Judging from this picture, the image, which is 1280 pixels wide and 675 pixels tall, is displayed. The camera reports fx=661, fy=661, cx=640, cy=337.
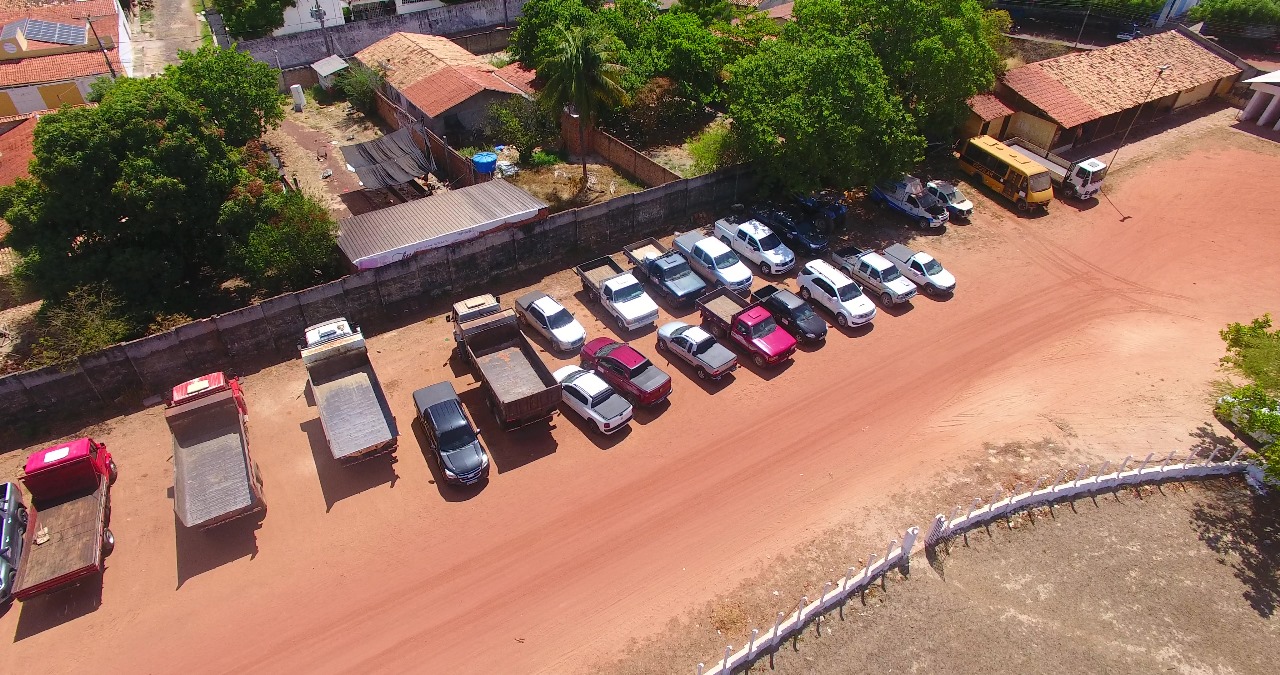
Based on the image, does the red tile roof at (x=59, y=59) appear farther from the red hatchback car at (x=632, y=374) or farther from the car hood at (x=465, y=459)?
the red hatchback car at (x=632, y=374)

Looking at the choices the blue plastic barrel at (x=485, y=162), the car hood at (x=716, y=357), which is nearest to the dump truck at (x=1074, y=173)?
the car hood at (x=716, y=357)

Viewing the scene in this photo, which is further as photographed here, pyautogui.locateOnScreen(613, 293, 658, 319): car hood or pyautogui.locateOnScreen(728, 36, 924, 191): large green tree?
pyautogui.locateOnScreen(728, 36, 924, 191): large green tree

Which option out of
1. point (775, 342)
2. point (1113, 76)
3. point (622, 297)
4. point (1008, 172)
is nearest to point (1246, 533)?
point (775, 342)

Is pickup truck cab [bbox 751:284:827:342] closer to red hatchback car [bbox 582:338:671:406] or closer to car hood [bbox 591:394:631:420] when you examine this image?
red hatchback car [bbox 582:338:671:406]

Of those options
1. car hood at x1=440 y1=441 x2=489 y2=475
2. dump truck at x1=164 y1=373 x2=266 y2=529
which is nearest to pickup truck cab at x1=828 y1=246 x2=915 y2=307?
car hood at x1=440 y1=441 x2=489 y2=475

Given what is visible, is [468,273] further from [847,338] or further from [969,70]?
[969,70]
